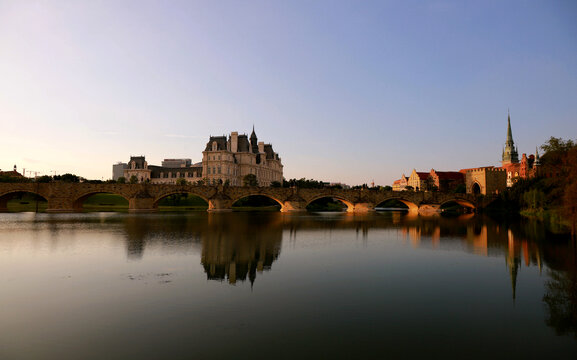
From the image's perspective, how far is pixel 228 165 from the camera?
424 feet

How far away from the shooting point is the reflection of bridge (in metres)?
73.6

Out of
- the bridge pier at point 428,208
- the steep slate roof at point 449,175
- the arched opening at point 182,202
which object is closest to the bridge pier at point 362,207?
the bridge pier at point 428,208

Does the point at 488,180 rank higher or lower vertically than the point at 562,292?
higher

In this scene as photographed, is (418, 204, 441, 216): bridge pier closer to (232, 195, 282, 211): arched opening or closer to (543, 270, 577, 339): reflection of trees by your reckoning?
(232, 195, 282, 211): arched opening

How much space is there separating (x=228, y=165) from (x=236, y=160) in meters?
6.67

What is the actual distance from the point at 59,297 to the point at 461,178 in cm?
16948

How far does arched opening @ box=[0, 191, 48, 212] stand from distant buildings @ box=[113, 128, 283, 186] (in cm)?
3023

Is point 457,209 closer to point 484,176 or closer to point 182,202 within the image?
point 484,176

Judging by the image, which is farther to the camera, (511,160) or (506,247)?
(511,160)

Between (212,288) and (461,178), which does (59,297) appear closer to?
(212,288)

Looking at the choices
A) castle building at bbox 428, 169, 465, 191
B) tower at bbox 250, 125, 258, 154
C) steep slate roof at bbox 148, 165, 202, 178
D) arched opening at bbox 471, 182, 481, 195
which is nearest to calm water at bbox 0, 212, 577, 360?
tower at bbox 250, 125, 258, 154

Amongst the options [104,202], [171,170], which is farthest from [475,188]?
[104,202]

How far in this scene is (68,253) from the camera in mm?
23312

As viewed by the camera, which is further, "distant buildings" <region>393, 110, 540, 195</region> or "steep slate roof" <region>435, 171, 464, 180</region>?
"steep slate roof" <region>435, 171, 464, 180</region>
